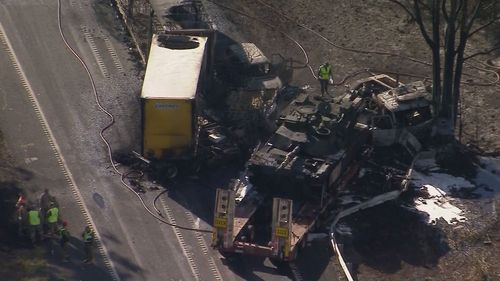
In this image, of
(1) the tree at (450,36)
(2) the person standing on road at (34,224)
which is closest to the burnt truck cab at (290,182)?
(1) the tree at (450,36)

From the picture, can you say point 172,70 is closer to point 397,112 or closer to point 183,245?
point 183,245

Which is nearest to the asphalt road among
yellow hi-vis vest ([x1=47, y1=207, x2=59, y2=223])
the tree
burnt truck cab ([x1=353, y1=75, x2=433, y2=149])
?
yellow hi-vis vest ([x1=47, y1=207, x2=59, y2=223])

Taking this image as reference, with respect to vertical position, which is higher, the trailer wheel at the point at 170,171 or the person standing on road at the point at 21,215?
the trailer wheel at the point at 170,171

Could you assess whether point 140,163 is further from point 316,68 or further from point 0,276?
point 316,68

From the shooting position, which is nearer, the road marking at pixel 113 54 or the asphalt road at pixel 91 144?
the asphalt road at pixel 91 144

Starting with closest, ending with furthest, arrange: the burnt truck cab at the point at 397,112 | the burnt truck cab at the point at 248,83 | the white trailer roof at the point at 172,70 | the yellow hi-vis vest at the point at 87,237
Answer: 1. the yellow hi-vis vest at the point at 87,237
2. the white trailer roof at the point at 172,70
3. the burnt truck cab at the point at 397,112
4. the burnt truck cab at the point at 248,83

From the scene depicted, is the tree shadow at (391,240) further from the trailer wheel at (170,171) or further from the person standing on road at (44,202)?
the person standing on road at (44,202)

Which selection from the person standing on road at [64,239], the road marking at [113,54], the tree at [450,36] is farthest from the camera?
the road marking at [113,54]
